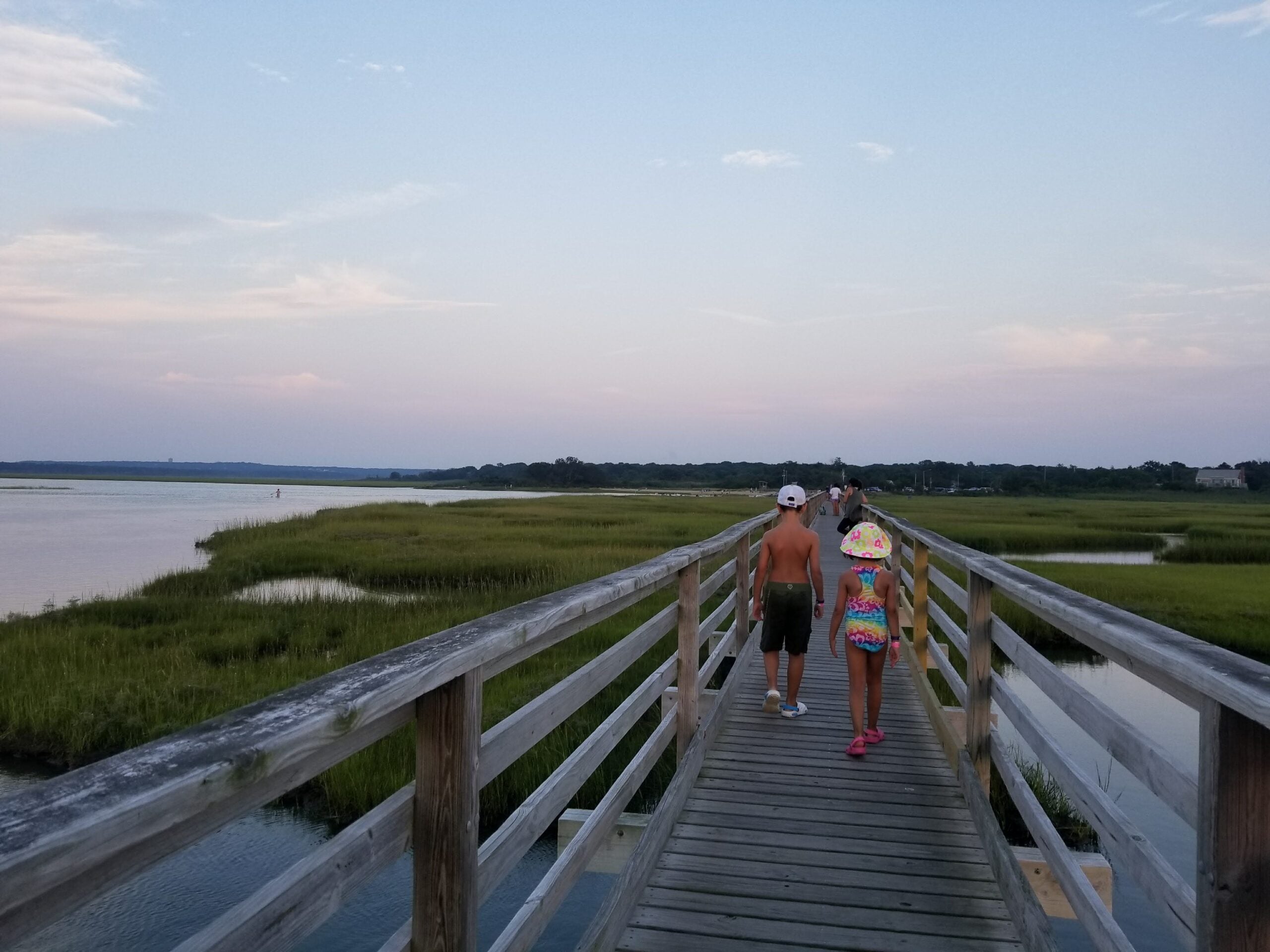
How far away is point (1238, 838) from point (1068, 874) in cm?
138

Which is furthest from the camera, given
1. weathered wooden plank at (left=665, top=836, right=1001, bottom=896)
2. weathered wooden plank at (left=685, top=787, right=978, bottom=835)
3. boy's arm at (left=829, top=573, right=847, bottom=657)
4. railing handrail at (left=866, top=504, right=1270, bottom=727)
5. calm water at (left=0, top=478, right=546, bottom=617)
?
calm water at (left=0, top=478, right=546, bottom=617)

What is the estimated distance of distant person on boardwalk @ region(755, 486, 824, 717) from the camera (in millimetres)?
6430

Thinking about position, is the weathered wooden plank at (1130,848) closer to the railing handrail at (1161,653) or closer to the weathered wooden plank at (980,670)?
the railing handrail at (1161,653)

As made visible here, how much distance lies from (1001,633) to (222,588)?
19069 mm

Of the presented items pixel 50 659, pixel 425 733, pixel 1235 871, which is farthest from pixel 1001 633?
pixel 50 659

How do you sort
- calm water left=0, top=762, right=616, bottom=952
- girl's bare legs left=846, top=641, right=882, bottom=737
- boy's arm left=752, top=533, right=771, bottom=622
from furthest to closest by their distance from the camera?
boy's arm left=752, top=533, right=771, bottom=622 → calm water left=0, top=762, right=616, bottom=952 → girl's bare legs left=846, top=641, right=882, bottom=737

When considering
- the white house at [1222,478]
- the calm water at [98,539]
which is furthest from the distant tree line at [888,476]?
the calm water at [98,539]

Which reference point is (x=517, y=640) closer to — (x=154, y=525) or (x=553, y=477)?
(x=154, y=525)

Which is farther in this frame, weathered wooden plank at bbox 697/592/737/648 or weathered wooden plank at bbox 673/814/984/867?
weathered wooden plank at bbox 697/592/737/648

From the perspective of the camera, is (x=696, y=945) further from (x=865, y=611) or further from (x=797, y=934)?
(x=865, y=611)

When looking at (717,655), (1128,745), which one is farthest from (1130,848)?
(717,655)

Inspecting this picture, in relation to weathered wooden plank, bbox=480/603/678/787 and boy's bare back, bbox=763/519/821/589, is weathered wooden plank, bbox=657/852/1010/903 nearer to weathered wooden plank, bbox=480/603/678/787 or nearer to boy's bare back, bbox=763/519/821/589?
weathered wooden plank, bbox=480/603/678/787

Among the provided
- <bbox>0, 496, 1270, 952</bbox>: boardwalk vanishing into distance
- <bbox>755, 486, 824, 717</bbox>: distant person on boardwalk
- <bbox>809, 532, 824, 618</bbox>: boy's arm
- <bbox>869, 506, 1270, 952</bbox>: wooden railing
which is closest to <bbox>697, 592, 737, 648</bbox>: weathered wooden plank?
<bbox>0, 496, 1270, 952</bbox>: boardwalk vanishing into distance

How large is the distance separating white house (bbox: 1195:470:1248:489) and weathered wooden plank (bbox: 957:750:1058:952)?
14644cm
